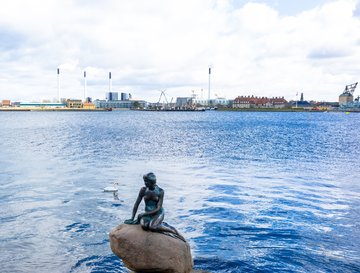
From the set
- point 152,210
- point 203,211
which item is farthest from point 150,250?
point 203,211

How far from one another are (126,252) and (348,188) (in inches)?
1101

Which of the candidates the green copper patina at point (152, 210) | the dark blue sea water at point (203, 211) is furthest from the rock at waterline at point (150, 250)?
the dark blue sea water at point (203, 211)

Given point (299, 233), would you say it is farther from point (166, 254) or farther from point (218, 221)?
point (166, 254)

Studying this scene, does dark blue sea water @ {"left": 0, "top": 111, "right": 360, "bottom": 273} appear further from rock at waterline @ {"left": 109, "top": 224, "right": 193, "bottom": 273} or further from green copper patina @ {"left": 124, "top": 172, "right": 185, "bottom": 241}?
green copper patina @ {"left": 124, "top": 172, "right": 185, "bottom": 241}

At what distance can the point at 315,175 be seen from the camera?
41.7 m

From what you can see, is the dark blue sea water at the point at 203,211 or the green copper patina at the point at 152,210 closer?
the green copper patina at the point at 152,210

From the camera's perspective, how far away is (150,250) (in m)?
13.3

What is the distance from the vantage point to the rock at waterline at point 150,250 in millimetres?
13266

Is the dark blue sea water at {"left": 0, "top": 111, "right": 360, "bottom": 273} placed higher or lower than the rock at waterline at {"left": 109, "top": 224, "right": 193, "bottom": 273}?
lower

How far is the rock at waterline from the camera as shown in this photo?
1327 cm

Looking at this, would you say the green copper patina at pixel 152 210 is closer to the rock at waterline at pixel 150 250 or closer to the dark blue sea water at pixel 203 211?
the rock at waterline at pixel 150 250

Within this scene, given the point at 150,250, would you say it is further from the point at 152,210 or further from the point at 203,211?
the point at 203,211

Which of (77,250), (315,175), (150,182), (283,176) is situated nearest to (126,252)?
(150,182)

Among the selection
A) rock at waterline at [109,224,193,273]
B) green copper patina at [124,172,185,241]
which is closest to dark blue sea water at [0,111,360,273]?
rock at waterline at [109,224,193,273]
